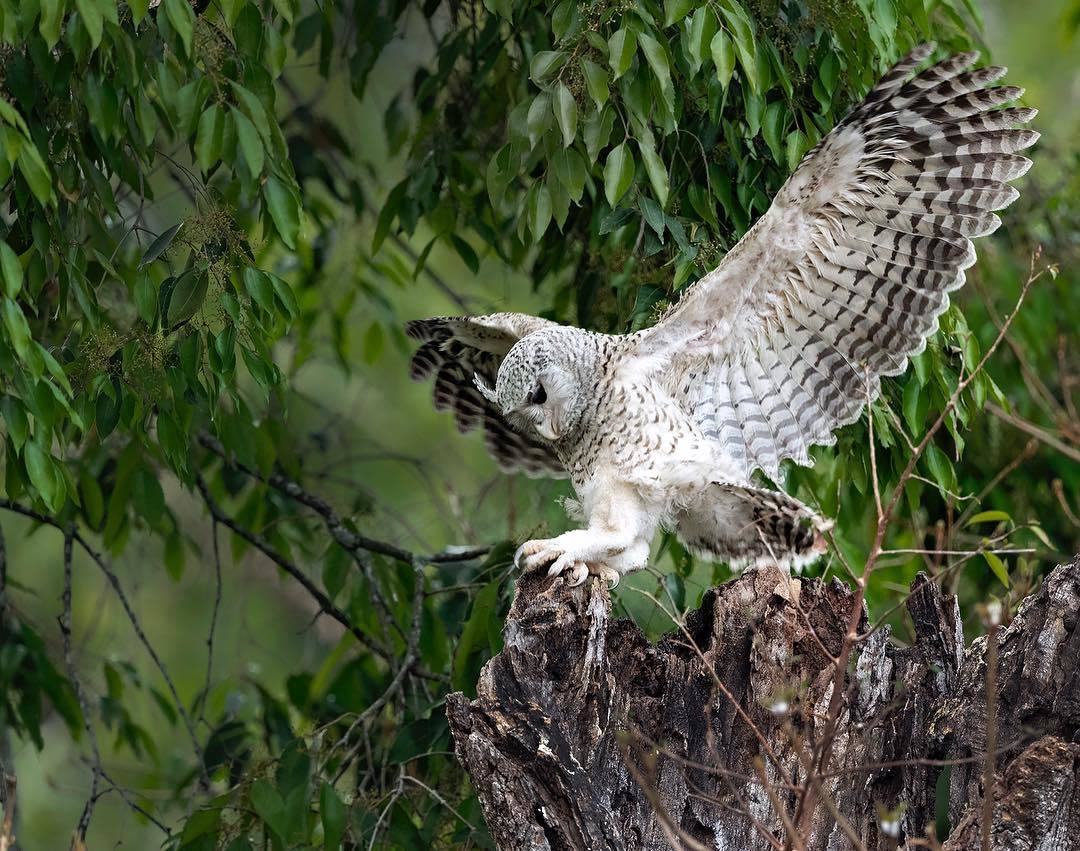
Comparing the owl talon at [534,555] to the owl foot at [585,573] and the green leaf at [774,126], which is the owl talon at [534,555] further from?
the green leaf at [774,126]

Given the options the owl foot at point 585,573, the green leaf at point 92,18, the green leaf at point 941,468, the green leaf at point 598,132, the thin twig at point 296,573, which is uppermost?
the green leaf at point 92,18

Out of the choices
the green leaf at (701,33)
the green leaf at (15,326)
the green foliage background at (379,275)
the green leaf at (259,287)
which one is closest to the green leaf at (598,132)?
the green foliage background at (379,275)

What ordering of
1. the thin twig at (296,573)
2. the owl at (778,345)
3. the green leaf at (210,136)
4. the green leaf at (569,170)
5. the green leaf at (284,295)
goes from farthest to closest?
the thin twig at (296,573)
the owl at (778,345)
the green leaf at (569,170)
the green leaf at (284,295)
the green leaf at (210,136)

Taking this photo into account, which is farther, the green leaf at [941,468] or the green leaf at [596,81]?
the green leaf at [941,468]

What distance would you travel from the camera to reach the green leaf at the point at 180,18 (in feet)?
8.84

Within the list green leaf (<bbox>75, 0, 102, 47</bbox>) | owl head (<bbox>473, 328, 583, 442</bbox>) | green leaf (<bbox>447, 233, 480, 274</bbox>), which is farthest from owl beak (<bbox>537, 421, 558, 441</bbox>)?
green leaf (<bbox>75, 0, 102, 47</bbox>)

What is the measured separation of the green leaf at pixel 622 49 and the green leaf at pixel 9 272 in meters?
1.34

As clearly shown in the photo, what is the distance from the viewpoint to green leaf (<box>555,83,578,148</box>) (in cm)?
308

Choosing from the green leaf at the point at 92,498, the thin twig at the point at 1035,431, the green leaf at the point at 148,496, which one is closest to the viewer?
the thin twig at the point at 1035,431

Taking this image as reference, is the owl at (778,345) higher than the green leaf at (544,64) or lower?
lower

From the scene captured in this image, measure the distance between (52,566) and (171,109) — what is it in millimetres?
6315

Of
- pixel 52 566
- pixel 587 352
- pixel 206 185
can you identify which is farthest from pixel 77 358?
pixel 52 566

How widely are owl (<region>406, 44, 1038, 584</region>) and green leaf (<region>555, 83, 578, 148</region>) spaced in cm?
64

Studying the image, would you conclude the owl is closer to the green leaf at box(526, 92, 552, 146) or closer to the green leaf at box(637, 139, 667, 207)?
the green leaf at box(637, 139, 667, 207)
